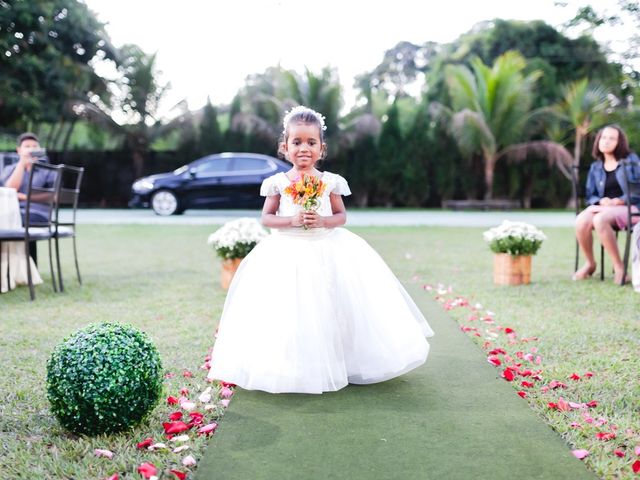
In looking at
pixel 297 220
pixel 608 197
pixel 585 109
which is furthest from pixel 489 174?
pixel 297 220

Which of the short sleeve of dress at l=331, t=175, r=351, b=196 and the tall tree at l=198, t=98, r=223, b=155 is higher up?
the tall tree at l=198, t=98, r=223, b=155

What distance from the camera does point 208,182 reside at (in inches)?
652

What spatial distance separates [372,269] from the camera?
11.6 feet

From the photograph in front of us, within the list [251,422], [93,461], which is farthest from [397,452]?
[93,461]

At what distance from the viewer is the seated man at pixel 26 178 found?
6.66 m

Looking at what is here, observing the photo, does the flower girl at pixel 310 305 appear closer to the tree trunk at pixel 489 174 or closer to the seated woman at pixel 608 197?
the seated woman at pixel 608 197

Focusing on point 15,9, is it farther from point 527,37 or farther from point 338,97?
point 527,37

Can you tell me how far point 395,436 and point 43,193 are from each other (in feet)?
15.7

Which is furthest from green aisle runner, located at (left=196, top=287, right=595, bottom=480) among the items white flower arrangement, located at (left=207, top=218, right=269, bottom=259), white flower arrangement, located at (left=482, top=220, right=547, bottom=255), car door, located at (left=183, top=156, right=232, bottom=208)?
car door, located at (left=183, top=156, right=232, bottom=208)

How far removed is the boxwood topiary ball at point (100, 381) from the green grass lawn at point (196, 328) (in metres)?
0.08

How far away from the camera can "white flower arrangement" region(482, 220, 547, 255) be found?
6559mm

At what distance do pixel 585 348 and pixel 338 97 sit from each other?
17465 mm

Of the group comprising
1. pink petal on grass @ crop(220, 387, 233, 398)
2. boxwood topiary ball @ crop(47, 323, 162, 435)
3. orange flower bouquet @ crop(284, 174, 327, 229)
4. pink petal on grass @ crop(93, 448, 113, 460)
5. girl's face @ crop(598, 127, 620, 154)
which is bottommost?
pink petal on grass @ crop(93, 448, 113, 460)

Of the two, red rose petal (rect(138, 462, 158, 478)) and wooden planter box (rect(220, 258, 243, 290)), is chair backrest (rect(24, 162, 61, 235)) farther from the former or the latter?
red rose petal (rect(138, 462, 158, 478))
